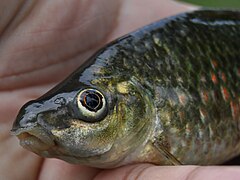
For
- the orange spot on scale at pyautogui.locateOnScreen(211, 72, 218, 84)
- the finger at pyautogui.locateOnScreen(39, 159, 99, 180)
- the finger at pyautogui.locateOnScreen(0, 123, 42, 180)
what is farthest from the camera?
the orange spot on scale at pyautogui.locateOnScreen(211, 72, 218, 84)

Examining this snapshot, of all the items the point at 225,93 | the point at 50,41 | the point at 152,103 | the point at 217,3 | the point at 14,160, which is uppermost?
the point at 50,41

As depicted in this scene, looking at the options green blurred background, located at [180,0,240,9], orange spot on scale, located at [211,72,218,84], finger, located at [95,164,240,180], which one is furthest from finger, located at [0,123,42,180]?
green blurred background, located at [180,0,240,9]

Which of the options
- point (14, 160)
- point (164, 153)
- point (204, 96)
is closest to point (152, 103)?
point (164, 153)

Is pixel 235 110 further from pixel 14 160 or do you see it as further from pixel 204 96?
pixel 14 160

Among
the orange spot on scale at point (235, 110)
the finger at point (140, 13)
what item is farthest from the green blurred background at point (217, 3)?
the orange spot on scale at point (235, 110)

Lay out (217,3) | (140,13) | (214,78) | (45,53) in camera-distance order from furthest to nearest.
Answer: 1. (217,3)
2. (140,13)
3. (45,53)
4. (214,78)

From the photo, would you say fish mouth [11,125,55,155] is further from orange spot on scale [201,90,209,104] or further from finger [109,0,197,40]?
finger [109,0,197,40]

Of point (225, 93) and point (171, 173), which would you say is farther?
point (225, 93)
